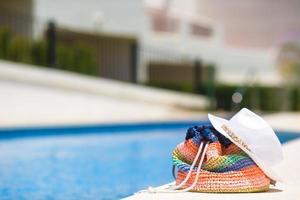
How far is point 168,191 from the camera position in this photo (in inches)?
170

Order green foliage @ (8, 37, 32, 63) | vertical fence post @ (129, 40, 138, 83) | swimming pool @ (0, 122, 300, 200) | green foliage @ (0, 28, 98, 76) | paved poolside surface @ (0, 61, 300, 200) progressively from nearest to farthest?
1. swimming pool @ (0, 122, 300, 200)
2. paved poolside surface @ (0, 61, 300, 200)
3. green foliage @ (0, 28, 98, 76)
4. green foliage @ (8, 37, 32, 63)
5. vertical fence post @ (129, 40, 138, 83)

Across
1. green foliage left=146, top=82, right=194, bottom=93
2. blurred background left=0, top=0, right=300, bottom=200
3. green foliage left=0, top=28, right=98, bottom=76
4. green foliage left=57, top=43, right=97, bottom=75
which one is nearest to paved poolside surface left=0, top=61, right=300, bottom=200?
blurred background left=0, top=0, right=300, bottom=200

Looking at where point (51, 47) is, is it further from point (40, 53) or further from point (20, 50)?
point (20, 50)

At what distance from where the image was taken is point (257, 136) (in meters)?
4.42

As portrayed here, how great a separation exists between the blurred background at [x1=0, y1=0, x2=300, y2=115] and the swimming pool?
3670mm

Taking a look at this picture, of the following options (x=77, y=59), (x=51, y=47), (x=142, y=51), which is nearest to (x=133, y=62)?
(x=142, y=51)

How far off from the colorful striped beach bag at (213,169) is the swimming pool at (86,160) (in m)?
1.82

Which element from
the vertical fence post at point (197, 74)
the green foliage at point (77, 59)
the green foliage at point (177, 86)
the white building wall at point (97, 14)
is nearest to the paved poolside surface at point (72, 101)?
the green foliage at point (77, 59)

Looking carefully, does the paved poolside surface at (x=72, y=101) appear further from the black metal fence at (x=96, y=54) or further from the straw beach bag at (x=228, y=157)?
the straw beach bag at (x=228, y=157)

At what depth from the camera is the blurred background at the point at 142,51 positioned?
55.7 feet

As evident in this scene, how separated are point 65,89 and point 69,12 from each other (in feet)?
13.1

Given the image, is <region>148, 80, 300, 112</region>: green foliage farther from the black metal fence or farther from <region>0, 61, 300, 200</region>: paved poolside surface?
<region>0, 61, 300, 200</region>: paved poolside surface

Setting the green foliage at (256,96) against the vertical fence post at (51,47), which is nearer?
the vertical fence post at (51,47)

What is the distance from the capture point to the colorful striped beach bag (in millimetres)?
4297
